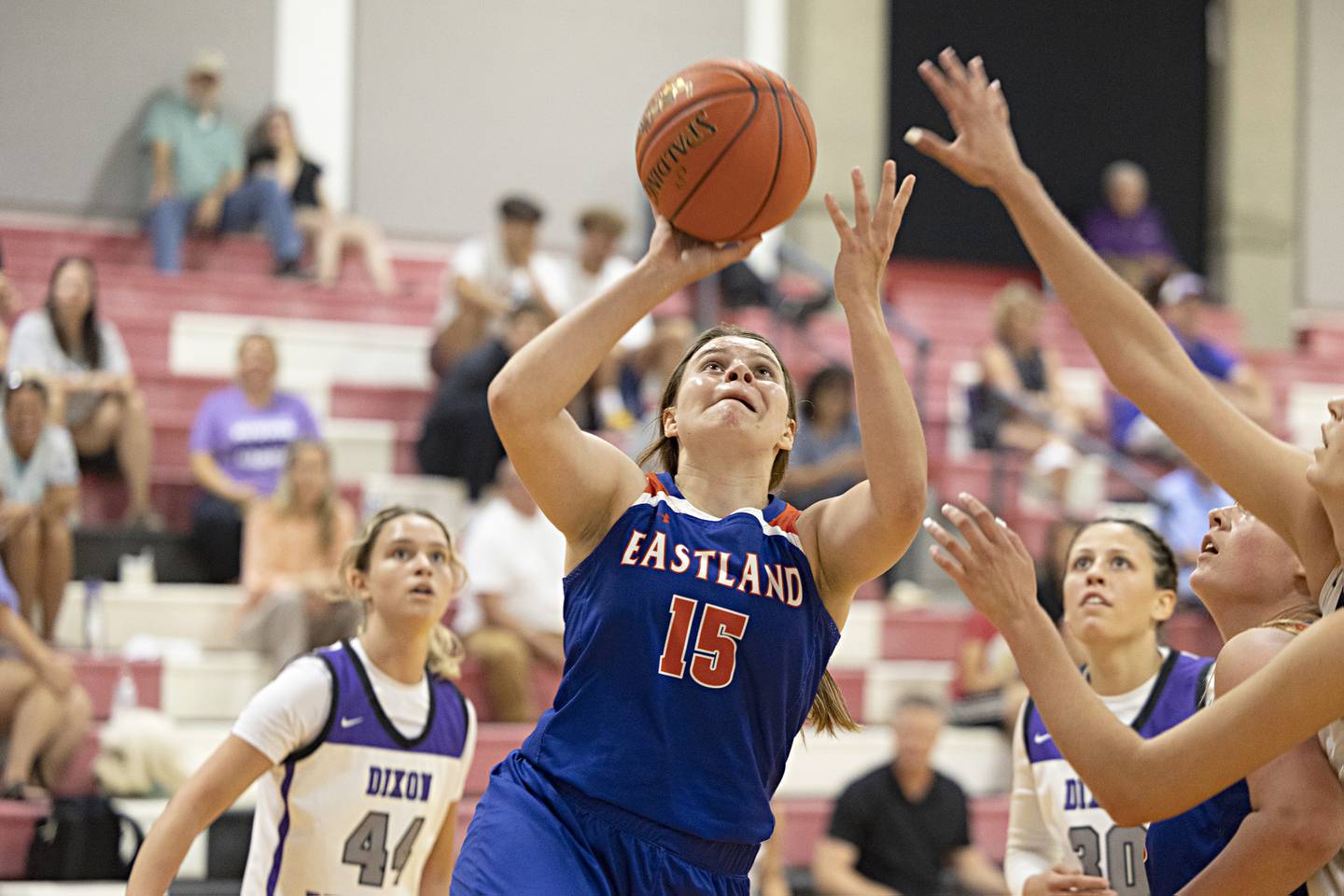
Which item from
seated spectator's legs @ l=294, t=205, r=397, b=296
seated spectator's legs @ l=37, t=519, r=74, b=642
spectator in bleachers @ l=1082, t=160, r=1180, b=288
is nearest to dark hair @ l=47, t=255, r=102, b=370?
seated spectator's legs @ l=37, t=519, r=74, b=642

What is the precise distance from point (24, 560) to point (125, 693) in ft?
2.06

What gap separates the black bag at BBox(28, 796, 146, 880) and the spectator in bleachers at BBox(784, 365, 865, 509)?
324 cm

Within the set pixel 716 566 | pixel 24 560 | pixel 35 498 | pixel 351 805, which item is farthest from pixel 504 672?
pixel 716 566

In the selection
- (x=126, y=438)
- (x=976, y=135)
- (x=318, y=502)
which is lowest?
(x=318, y=502)

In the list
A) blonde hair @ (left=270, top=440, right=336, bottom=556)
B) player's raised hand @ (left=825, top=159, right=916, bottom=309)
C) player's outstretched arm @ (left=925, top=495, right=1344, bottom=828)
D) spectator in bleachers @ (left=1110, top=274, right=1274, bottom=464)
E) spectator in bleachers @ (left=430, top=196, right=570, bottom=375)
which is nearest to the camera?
player's outstretched arm @ (left=925, top=495, right=1344, bottom=828)

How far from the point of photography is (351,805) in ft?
11.7

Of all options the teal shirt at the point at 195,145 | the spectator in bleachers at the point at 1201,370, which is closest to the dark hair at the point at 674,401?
the spectator in bleachers at the point at 1201,370

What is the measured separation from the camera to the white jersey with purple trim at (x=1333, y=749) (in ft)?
7.51

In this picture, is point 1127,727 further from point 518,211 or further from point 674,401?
point 518,211

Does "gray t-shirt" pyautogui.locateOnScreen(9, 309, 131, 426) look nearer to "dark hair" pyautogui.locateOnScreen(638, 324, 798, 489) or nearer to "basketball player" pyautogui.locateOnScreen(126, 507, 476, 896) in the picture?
"basketball player" pyautogui.locateOnScreen(126, 507, 476, 896)

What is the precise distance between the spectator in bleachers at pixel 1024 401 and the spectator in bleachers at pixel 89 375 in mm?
4303

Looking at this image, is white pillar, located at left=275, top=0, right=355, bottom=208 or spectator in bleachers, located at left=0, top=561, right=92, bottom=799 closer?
spectator in bleachers, located at left=0, top=561, right=92, bottom=799

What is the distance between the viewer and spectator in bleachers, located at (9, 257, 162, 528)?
23.0 feet

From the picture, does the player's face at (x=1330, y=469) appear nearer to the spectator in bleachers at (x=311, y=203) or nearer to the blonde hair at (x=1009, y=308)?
the blonde hair at (x=1009, y=308)
